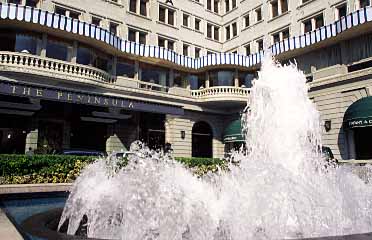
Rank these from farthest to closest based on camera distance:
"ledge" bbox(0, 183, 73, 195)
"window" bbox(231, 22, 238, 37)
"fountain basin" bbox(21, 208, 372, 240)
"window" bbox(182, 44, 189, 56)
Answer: "window" bbox(231, 22, 238, 37) < "window" bbox(182, 44, 189, 56) < "ledge" bbox(0, 183, 73, 195) < "fountain basin" bbox(21, 208, 372, 240)

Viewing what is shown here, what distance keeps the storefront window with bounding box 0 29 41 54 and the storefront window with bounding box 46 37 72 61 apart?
2.92 ft

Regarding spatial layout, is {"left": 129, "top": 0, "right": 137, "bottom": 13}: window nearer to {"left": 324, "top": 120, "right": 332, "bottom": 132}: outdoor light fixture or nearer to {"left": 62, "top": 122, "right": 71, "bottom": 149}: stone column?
{"left": 62, "top": 122, "right": 71, "bottom": 149}: stone column

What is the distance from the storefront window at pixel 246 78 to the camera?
29.9 m

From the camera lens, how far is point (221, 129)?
3195 centimetres

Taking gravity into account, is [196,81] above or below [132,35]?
below

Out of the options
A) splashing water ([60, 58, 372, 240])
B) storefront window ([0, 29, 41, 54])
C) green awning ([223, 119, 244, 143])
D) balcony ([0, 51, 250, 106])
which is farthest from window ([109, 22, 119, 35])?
splashing water ([60, 58, 372, 240])

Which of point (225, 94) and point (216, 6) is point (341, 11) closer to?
point (225, 94)

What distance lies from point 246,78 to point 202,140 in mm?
7343

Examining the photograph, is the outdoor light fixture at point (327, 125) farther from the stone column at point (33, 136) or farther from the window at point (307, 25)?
the stone column at point (33, 136)

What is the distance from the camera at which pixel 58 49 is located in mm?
21453

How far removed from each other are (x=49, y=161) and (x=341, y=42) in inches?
811

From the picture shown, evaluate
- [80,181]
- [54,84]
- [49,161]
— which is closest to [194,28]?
[54,84]

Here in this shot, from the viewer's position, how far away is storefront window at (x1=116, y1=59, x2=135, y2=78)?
2556 cm

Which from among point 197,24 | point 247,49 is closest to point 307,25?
point 247,49
